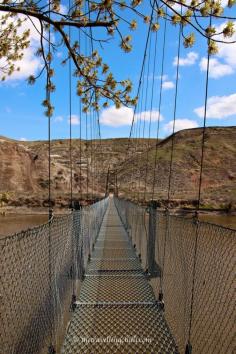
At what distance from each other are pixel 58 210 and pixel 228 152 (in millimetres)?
35312

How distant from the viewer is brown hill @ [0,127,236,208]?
3931cm

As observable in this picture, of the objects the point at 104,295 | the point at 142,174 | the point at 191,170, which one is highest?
the point at 104,295

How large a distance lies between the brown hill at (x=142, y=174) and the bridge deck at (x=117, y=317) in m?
23.8

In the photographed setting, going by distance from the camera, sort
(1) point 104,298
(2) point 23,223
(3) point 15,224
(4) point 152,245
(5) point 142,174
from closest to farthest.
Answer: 1. (1) point 104,298
2. (4) point 152,245
3. (3) point 15,224
4. (2) point 23,223
5. (5) point 142,174

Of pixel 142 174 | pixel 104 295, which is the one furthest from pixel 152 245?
pixel 142 174

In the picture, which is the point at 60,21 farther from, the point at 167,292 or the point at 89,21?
the point at 167,292

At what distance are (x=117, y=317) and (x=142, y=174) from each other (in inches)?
2143

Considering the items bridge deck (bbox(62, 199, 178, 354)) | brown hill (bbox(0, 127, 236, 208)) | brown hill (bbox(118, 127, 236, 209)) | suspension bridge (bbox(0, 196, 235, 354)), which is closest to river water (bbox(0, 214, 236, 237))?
brown hill (bbox(0, 127, 236, 208))

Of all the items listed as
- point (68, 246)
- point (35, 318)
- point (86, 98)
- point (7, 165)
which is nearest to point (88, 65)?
point (86, 98)

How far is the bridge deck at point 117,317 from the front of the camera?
379cm

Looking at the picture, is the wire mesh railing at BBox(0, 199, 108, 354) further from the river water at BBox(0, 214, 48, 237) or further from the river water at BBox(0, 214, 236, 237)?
the river water at BBox(0, 214, 236, 237)

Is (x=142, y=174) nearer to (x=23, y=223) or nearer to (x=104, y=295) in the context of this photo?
(x=23, y=223)

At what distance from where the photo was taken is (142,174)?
5884cm

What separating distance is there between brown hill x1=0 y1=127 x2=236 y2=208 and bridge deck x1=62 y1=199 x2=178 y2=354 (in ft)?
78.2
